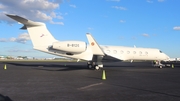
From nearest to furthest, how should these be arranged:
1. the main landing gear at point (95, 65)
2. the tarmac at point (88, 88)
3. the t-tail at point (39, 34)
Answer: the tarmac at point (88, 88) < the t-tail at point (39, 34) < the main landing gear at point (95, 65)

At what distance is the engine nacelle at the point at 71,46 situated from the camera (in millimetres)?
19938

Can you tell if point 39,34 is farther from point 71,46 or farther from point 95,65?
point 95,65

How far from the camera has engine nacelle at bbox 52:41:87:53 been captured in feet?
65.4

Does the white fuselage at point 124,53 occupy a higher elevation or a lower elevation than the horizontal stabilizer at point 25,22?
Result: lower

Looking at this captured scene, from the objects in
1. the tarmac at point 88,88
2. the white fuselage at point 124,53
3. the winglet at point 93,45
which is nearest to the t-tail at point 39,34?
the white fuselage at point 124,53

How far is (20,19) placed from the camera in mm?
18000

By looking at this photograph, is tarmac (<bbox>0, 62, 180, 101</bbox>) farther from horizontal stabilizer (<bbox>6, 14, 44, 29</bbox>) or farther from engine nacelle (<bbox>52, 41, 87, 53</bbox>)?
engine nacelle (<bbox>52, 41, 87, 53</bbox>)

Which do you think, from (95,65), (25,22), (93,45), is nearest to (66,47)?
(93,45)

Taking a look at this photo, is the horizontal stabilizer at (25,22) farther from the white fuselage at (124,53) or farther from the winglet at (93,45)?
the winglet at (93,45)

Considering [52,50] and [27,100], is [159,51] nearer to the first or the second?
[52,50]

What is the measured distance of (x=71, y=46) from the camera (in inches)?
800

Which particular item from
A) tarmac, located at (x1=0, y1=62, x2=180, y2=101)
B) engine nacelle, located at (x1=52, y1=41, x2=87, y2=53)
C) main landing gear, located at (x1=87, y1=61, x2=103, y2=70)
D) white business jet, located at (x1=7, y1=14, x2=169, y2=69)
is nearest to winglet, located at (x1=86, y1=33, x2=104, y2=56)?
white business jet, located at (x1=7, y1=14, x2=169, y2=69)

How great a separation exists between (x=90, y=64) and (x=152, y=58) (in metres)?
9.70

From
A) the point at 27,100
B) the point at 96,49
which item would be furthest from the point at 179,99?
the point at 96,49
